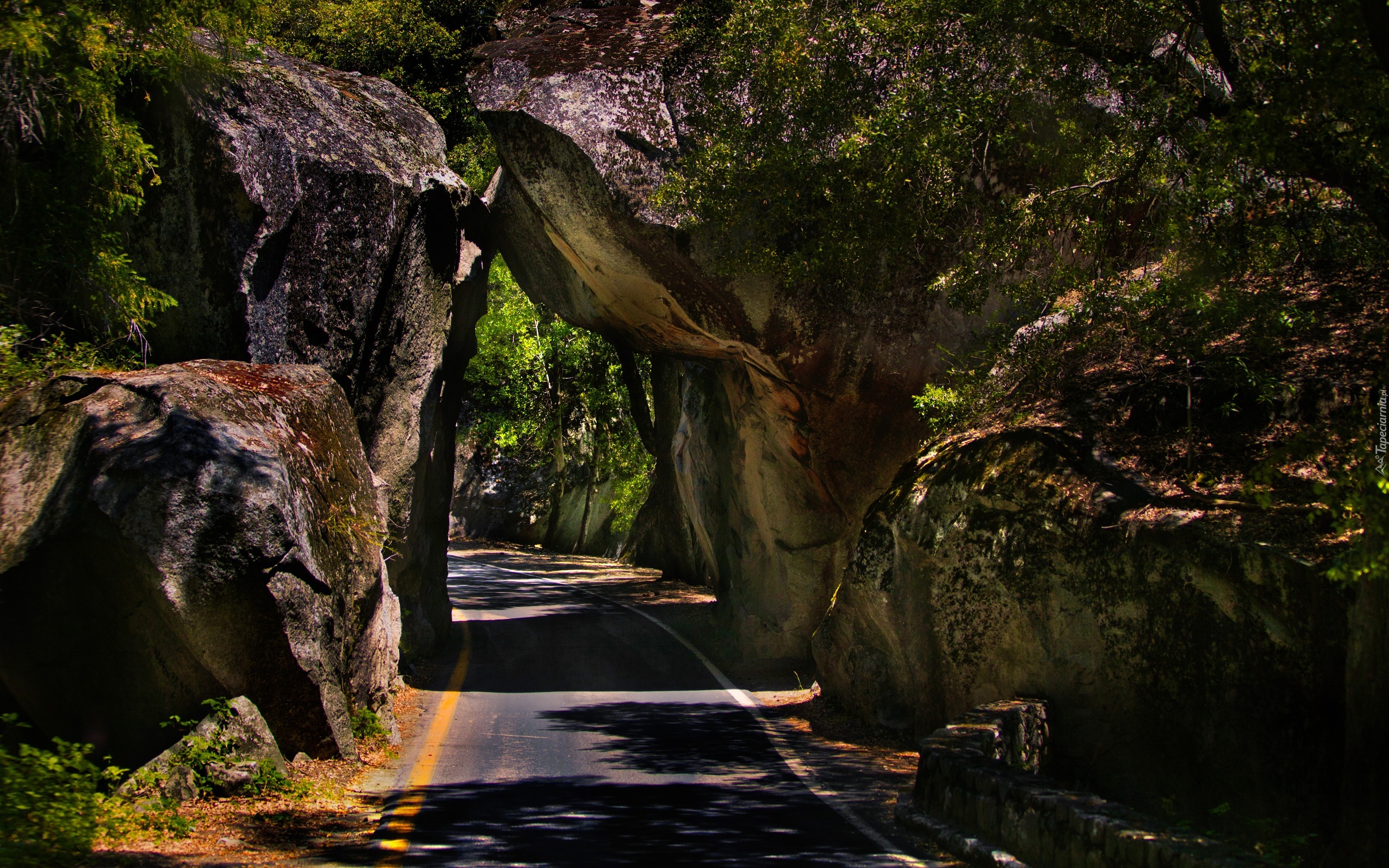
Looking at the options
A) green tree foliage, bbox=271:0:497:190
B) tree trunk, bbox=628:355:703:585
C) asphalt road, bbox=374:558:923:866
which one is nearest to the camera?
asphalt road, bbox=374:558:923:866

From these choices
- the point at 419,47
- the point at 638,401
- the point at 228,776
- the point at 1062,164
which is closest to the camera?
the point at 228,776

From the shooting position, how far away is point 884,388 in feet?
48.8

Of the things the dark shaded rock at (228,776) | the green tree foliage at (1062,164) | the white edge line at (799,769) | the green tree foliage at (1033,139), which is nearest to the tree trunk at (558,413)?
the white edge line at (799,769)

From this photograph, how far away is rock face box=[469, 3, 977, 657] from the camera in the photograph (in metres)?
14.4

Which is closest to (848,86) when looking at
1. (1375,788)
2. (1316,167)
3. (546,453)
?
(1316,167)

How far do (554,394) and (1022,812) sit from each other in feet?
88.0

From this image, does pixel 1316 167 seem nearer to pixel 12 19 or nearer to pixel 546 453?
pixel 12 19

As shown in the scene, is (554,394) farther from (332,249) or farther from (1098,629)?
(1098,629)

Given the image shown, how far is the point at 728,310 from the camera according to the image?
1482 centimetres

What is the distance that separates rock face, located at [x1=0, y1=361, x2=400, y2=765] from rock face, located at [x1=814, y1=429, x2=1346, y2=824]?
581 centimetres

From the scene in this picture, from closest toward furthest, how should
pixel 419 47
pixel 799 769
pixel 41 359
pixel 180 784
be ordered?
pixel 180 784 → pixel 799 769 → pixel 41 359 → pixel 419 47

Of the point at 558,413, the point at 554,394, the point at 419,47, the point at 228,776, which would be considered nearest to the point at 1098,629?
the point at 228,776

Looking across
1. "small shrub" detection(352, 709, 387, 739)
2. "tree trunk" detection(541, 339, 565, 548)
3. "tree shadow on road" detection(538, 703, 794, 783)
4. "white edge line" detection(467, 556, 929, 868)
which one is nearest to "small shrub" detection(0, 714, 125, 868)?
"small shrub" detection(352, 709, 387, 739)

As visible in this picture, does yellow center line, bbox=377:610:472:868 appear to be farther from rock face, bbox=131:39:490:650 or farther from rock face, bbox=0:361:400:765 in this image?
rock face, bbox=131:39:490:650
